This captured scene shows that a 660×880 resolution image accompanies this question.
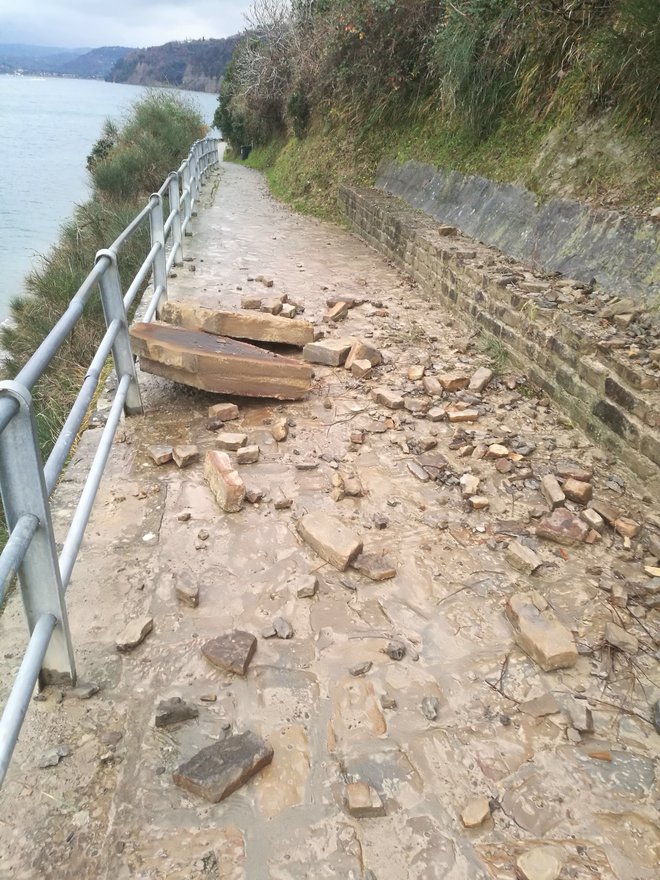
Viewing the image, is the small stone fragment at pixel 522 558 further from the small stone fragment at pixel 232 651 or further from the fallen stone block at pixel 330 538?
the small stone fragment at pixel 232 651

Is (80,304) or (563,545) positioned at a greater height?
(80,304)

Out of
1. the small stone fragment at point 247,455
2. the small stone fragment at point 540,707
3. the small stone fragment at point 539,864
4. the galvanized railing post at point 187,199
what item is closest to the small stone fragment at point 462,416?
the small stone fragment at point 247,455

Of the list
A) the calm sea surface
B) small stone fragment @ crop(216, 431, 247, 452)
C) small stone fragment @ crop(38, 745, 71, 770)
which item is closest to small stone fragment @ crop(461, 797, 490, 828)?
small stone fragment @ crop(38, 745, 71, 770)

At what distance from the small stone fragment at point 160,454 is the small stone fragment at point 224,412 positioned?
0.49 m

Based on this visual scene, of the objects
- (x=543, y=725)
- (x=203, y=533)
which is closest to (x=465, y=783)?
(x=543, y=725)

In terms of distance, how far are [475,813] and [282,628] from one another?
0.90 m

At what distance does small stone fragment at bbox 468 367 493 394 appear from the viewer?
4.21 meters

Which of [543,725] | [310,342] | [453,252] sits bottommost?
[543,725]

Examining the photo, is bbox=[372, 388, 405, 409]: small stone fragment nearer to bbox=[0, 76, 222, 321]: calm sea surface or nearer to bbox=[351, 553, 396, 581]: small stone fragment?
bbox=[351, 553, 396, 581]: small stone fragment

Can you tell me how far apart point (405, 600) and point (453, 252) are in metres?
4.44

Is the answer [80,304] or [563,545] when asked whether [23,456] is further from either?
[563,545]

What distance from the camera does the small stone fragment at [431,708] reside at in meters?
1.97

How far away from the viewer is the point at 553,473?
3281mm

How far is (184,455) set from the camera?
3178 millimetres
